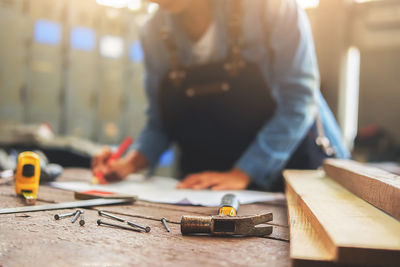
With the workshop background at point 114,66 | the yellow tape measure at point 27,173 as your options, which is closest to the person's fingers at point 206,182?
the yellow tape measure at point 27,173

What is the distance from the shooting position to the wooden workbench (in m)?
0.41

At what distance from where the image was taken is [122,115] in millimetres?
5180

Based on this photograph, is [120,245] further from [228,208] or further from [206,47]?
[206,47]

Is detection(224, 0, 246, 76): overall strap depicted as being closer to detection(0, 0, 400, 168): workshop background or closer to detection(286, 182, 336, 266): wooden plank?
detection(286, 182, 336, 266): wooden plank

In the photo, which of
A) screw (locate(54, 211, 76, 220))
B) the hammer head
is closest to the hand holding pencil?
screw (locate(54, 211, 76, 220))

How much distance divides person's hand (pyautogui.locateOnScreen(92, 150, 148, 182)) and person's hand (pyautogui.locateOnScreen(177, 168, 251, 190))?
1.13ft

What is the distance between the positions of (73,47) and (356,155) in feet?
13.3

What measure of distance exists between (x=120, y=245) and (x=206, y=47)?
1032mm

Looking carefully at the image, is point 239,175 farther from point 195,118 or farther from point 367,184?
point 367,184

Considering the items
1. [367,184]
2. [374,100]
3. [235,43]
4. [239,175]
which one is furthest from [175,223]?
[374,100]

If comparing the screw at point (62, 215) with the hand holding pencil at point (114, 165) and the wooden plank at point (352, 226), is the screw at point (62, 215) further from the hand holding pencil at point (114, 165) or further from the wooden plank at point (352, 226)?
the hand holding pencil at point (114, 165)

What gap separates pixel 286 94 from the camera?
48.1 inches

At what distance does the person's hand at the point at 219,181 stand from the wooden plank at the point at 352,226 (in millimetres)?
395

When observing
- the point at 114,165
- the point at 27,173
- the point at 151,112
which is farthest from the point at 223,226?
the point at 151,112
